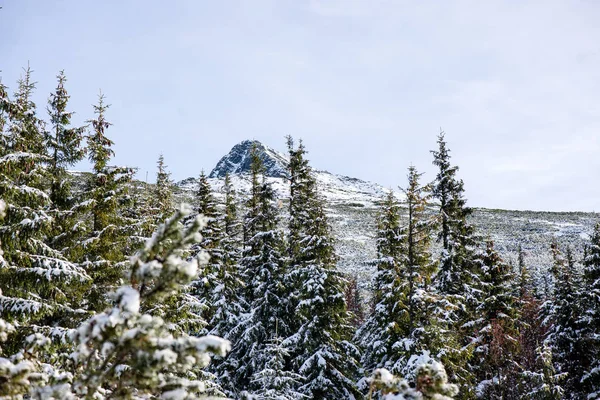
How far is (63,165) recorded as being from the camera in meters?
13.7

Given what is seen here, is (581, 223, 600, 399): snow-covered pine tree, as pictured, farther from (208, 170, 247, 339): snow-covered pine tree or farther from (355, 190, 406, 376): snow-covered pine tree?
(208, 170, 247, 339): snow-covered pine tree

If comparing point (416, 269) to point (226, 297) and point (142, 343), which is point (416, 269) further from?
point (142, 343)

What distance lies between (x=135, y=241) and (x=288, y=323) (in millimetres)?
10492

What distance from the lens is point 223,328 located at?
2216 centimetres

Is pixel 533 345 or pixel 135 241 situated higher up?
pixel 135 241

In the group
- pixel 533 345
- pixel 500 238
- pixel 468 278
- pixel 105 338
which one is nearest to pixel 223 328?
pixel 468 278

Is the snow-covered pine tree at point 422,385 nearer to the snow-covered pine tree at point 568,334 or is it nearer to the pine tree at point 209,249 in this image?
the pine tree at point 209,249

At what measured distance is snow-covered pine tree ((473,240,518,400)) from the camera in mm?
19281

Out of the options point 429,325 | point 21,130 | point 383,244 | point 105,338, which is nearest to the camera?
point 105,338

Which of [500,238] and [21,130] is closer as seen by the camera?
[21,130]

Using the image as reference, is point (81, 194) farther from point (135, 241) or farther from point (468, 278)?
point (468, 278)

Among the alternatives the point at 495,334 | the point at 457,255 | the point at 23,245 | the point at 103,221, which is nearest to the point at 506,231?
the point at 457,255

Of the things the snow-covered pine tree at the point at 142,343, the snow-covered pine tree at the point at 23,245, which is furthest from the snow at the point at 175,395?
the snow-covered pine tree at the point at 23,245

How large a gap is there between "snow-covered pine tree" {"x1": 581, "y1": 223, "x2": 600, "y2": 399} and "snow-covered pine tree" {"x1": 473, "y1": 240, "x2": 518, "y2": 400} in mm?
3551
